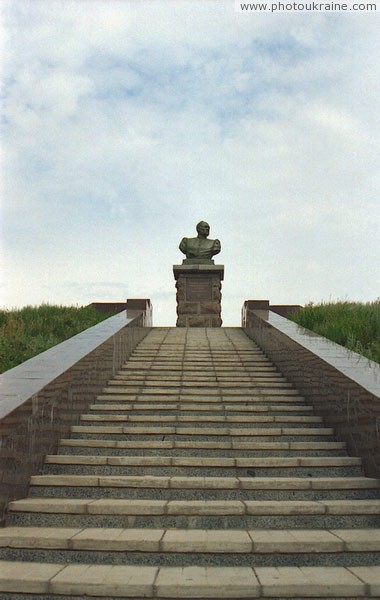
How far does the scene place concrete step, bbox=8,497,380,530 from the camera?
4.02 metres

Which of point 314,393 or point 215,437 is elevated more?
point 314,393

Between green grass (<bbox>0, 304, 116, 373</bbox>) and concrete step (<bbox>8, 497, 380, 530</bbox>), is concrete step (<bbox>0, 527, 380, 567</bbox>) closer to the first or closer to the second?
concrete step (<bbox>8, 497, 380, 530</bbox>)

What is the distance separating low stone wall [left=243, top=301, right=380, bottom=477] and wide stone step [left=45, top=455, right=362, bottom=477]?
0.33 m

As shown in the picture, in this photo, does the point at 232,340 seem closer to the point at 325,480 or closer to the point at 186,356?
the point at 186,356

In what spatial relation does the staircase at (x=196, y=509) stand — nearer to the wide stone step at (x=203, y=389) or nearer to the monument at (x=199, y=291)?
the wide stone step at (x=203, y=389)

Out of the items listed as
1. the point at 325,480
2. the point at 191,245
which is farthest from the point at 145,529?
the point at 191,245

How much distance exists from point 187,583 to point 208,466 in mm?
1668

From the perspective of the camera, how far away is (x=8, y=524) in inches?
159

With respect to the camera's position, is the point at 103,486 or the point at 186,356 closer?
the point at 103,486

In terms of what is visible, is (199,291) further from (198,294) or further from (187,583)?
(187,583)

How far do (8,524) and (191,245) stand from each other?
47.3ft

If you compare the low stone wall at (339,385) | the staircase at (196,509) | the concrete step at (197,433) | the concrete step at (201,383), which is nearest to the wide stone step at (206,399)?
the staircase at (196,509)

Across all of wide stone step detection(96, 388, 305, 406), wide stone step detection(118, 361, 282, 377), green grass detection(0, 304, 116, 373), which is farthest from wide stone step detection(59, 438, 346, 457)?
wide stone step detection(118, 361, 282, 377)

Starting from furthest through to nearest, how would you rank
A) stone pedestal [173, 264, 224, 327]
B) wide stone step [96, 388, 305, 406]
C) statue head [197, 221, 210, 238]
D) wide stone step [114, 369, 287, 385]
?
1. statue head [197, 221, 210, 238]
2. stone pedestal [173, 264, 224, 327]
3. wide stone step [114, 369, 287, 385]
4. wide stone step [96, 388, 305, 406]
